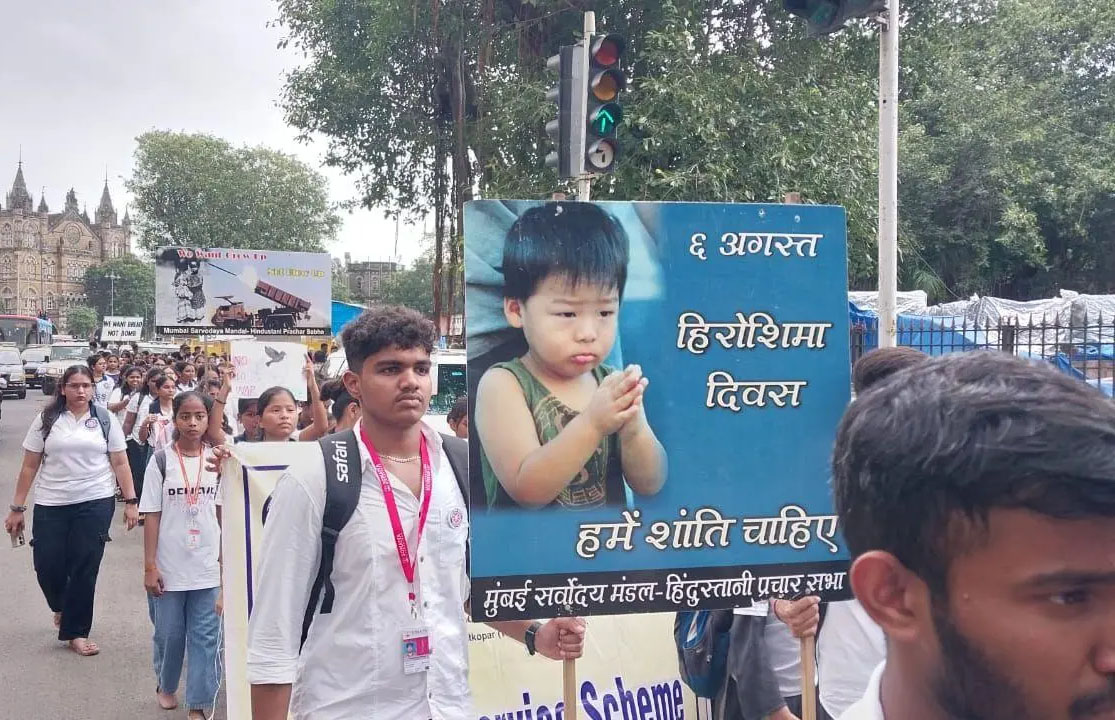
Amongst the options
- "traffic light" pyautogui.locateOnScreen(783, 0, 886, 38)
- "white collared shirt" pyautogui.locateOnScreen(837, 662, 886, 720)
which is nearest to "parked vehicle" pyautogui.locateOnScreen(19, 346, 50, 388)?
"traffic light" pyautogui.locateOnScreen(783, 0, 886, 38)

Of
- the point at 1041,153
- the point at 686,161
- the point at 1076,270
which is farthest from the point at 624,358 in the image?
the point at 1076,270

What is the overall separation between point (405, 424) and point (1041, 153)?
1894 centimetres

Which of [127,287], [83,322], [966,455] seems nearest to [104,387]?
[966,455]

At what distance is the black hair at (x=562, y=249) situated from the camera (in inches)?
98.4

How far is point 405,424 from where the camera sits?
2906 millimetres

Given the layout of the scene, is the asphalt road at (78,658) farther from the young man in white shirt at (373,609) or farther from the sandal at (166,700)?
the young man in white shirt at (373,609)

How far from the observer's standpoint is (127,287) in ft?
293

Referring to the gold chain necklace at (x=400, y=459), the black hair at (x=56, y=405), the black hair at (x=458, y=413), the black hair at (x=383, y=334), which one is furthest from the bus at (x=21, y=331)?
the gold chain necklace at (x=400, y=459)

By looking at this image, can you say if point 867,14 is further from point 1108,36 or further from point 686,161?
point 1108,36

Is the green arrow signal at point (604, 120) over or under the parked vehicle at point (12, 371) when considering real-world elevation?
over

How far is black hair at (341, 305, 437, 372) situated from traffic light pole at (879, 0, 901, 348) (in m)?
3.53

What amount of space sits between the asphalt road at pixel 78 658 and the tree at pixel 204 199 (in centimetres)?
4483

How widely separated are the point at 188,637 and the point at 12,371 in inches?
1334

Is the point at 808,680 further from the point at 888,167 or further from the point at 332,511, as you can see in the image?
the point at 888,167
